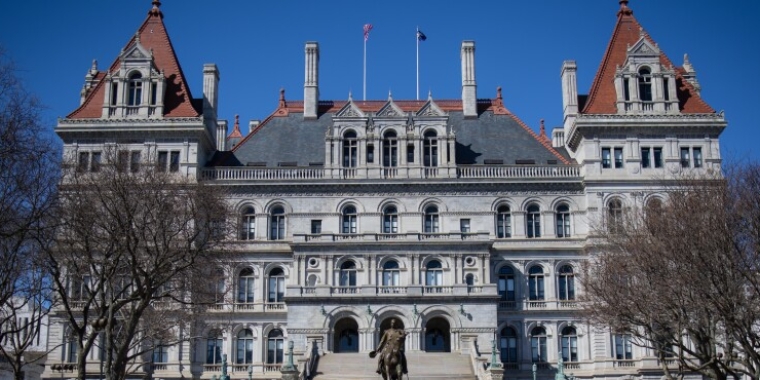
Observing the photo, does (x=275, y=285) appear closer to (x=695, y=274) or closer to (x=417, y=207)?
(x=417, y=207)

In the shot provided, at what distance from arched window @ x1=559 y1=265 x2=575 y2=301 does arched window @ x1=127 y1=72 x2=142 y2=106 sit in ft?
93.6

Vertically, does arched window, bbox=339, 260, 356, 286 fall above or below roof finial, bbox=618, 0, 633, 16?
below

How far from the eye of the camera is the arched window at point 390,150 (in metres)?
64.0

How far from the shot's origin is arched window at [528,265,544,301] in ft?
203

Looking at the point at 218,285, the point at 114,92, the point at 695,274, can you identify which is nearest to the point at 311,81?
the point at 114,92

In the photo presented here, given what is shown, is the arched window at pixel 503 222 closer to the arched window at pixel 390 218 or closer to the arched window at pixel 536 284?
the arched window at pixel 536 284

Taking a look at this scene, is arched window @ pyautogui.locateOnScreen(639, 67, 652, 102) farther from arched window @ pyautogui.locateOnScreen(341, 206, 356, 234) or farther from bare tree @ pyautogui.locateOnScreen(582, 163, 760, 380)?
arched window @ pyautogui.locateOnScreen(341, 206, 356, 234)

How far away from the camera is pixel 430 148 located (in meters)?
64.0

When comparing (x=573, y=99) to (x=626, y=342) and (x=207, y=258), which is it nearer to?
(x=626, y=342)

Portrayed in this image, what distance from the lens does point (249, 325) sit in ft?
201

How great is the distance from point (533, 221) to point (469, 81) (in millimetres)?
11802

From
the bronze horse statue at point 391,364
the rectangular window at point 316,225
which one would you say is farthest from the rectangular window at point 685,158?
the bronze horse statue at point 391,364

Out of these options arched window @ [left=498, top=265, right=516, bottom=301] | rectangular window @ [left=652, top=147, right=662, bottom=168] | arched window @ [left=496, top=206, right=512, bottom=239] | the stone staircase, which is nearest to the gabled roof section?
the stone staircase

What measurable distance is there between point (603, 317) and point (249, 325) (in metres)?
22.4
